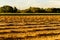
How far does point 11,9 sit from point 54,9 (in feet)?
4.98

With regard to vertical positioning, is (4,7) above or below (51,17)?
above

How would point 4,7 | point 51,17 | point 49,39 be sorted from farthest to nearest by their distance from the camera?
point 51,17, point 4,7, point 49,39

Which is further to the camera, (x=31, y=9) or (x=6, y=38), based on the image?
(x=31, y=9)

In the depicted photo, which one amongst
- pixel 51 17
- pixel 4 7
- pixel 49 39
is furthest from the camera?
pixel 51 17

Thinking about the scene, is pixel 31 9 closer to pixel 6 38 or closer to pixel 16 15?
pixel 16 15

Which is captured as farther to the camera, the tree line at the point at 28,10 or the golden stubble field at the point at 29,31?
the tree line at the point at 28,10

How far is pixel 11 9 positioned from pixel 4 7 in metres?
0.25

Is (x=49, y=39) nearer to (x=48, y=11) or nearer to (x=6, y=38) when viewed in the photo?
(x=6, y=38)

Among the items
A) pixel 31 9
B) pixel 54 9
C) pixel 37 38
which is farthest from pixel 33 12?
pixel 37 38

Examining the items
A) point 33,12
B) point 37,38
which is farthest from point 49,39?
point 33,12

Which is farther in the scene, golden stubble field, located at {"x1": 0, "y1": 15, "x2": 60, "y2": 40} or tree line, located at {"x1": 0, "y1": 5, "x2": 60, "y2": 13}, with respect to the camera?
tree line, located at {"x1": 0, "y1": 5, "x2": 60, "y2": 13}

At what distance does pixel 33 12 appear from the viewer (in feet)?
22.3

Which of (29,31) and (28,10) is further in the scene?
(28,10)

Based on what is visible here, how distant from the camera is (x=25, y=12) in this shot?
637 cm
